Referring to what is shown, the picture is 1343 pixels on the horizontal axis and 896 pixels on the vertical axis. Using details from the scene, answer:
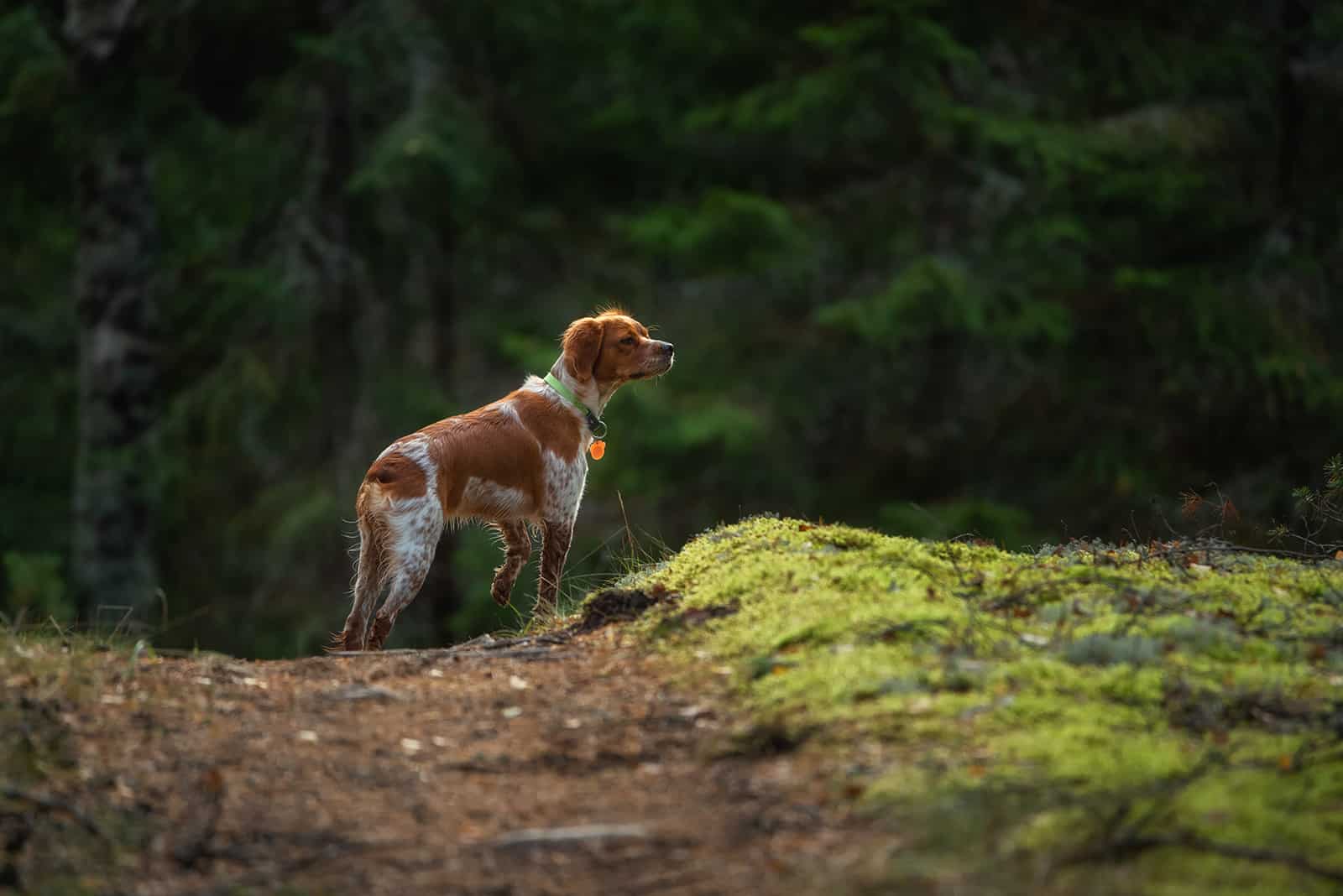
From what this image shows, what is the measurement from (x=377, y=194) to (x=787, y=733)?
49.5 feet

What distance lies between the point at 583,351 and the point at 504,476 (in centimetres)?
97

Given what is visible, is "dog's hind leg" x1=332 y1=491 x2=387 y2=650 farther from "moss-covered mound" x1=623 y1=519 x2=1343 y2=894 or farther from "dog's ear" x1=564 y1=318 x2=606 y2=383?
"moss-covered mound" x1=623 y1=519 x2=1343 y2=894

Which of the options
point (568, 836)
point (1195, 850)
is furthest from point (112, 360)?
point (1195, 850)

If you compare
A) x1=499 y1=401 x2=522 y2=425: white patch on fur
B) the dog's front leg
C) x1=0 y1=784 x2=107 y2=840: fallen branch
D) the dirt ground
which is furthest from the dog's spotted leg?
x1=0 y1=784 x2=107 y2=840: fallen branch

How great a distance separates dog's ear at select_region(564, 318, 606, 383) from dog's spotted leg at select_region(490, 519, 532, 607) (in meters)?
0.93

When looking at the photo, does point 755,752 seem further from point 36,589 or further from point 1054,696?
point 36,589

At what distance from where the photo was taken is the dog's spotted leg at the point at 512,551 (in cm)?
820

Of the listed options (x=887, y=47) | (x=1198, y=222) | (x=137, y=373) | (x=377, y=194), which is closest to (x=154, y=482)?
(x=137, y=373)

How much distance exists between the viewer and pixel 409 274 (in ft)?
65.6

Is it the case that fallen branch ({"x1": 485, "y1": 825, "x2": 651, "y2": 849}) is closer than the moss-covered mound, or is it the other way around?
the moss-covered mound

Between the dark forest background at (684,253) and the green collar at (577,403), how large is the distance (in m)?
7.53

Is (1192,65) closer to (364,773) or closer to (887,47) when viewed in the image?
(887,47)

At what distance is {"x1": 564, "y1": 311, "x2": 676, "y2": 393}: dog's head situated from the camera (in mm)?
8258

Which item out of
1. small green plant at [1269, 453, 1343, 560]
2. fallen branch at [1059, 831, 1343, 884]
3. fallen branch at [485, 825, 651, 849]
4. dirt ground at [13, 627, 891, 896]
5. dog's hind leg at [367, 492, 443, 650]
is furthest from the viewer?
dog's hind leg at [367, 492, 443, 650]
